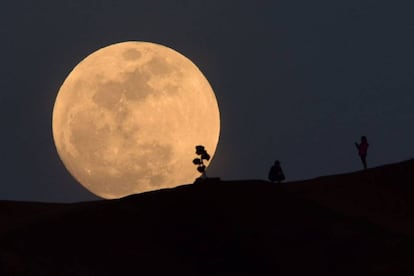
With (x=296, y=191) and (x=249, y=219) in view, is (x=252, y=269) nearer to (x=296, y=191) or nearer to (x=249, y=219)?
(x=249, y=219)

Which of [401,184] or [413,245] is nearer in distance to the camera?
[413,245]

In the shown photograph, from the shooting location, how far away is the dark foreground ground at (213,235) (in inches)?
998

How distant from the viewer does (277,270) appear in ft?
85.6

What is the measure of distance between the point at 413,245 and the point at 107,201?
1087 centimetres

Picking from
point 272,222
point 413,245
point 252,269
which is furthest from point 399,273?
point 272,222

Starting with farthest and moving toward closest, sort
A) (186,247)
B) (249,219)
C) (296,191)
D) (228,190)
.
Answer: (296,191), (228,190), (249,219), (186,247)

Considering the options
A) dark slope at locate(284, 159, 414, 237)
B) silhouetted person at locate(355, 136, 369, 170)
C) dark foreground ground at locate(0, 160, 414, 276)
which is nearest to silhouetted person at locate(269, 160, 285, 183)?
dark foreground ground at locate(0, 160, 414, 276)

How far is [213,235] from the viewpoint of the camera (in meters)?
28.1

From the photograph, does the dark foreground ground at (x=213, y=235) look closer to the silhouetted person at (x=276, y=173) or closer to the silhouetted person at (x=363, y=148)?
the silhouetted person at (x=276, y=173)

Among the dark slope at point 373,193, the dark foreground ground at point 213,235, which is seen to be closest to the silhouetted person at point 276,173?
the dark foreground ground at point 213,235

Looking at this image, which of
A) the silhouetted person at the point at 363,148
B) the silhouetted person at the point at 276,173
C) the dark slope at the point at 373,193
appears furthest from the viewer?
the silhouetted person at the point at 363,148

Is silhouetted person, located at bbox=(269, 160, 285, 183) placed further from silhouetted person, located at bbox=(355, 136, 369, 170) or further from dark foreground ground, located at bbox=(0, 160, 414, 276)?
silhouetted person, located at bbox=(355, 136, 369, 170)

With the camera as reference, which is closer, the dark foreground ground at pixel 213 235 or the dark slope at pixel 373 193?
the dark foreground ground at pixel 213 235

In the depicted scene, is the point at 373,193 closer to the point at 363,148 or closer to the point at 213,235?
the point at 363,148
